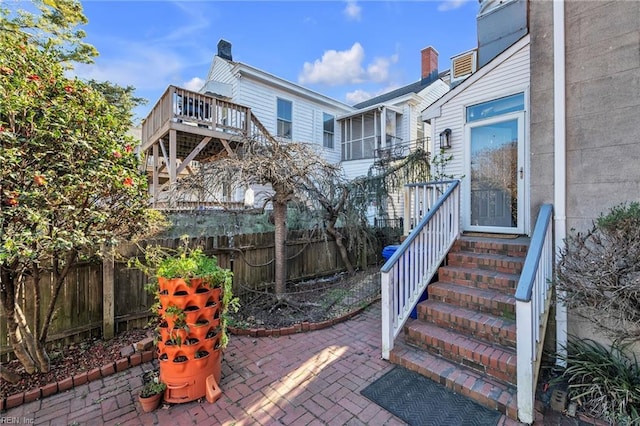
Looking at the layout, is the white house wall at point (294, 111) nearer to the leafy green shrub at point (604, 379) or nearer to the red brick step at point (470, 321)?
the red brick step at point (470, 321)

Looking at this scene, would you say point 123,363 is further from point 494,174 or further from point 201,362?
point 494,174

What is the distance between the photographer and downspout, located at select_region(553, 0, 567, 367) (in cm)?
318

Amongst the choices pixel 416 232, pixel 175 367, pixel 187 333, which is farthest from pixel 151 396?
pixel 416 232

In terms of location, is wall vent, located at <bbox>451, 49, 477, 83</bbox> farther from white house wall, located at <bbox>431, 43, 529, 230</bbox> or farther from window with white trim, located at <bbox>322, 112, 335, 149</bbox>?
window with white trim, located at <bbox>322, 112, 335, 149</bbox>

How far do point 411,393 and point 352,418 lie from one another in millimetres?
687

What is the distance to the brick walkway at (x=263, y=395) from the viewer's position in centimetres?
244

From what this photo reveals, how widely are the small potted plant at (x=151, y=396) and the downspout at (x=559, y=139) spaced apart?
13.7 ft

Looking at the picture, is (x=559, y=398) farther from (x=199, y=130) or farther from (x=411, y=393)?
(x=199, y=130)

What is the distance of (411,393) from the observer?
8.98ft

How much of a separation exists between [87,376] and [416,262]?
13.1 ft

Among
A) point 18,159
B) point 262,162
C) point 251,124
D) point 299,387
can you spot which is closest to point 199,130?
point 251,124

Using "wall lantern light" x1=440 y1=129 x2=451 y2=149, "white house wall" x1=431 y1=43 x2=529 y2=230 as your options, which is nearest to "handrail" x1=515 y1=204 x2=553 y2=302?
"white house wall" x1=431 y1=43 x2=529 y2=230

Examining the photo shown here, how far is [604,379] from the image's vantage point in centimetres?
253

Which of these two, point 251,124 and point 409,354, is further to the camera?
point 251,124
